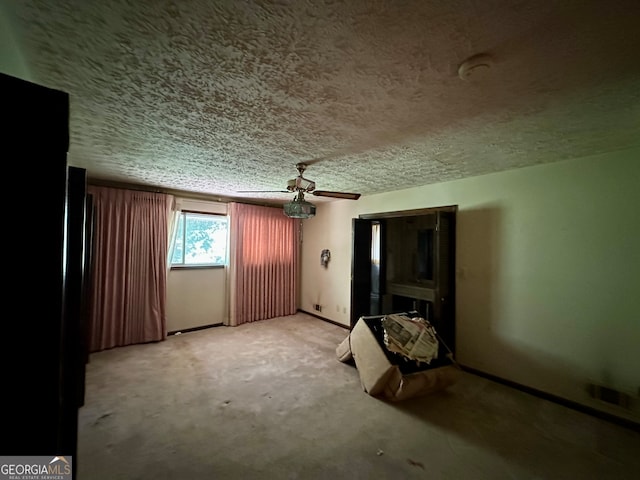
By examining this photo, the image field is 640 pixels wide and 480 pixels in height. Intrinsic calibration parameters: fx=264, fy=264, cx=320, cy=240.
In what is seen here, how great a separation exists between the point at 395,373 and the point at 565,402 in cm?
161

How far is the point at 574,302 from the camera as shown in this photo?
2439 mm

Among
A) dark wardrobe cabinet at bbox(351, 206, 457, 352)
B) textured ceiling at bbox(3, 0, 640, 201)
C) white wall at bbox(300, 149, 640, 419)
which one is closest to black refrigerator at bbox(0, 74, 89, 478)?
textured ceiling at bbox(3, 0, 640, 201)

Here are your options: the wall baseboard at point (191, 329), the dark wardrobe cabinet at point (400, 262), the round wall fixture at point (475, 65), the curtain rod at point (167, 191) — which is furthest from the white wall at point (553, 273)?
the wall baseboard at point (191, 329)

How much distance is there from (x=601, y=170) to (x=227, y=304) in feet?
16.6

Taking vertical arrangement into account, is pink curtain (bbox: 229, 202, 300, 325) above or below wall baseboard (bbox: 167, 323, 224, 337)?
above

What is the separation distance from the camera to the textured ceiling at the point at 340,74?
3.19 feet

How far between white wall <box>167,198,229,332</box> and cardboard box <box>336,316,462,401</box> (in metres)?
2.92

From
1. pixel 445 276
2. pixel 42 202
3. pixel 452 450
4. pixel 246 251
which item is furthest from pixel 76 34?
pixel 246 251

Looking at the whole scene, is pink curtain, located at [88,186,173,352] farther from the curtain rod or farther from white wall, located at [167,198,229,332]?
white wall, located at [167,198,229,332]

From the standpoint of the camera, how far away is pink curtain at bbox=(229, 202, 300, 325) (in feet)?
15.3

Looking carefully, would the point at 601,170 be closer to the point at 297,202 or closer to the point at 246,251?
the point at 297,202

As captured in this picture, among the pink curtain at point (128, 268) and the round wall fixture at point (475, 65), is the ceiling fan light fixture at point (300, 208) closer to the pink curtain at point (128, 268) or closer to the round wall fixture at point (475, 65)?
the round wall fixture at point (475, 65)

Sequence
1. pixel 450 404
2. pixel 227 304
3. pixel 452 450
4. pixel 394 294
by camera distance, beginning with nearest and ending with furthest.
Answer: pixel 452 450
pixel 450 404
pixel 394 294
pixel 227 304

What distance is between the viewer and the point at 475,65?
47.0 inches
